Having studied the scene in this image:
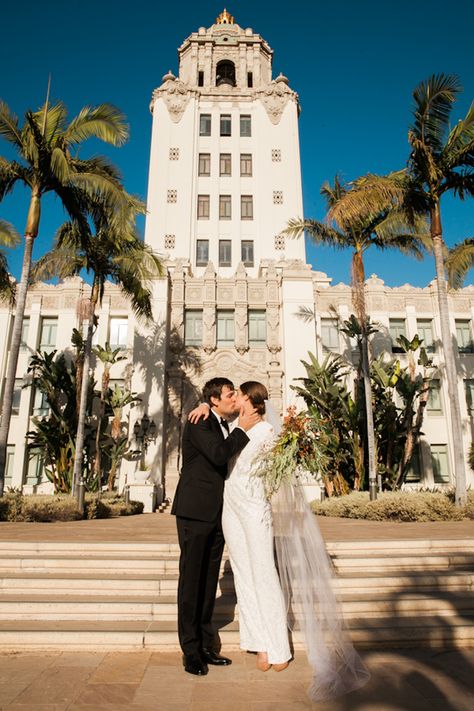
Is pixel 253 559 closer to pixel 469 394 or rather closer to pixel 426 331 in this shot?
→ pixel 469 394

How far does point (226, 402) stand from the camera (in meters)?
4.26

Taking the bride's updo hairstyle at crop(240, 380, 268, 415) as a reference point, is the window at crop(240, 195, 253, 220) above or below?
above

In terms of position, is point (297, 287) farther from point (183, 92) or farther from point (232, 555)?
point (232, 555)

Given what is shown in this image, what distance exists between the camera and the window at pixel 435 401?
24266 mm

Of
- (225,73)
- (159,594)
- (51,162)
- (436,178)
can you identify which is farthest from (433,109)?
(225,73)

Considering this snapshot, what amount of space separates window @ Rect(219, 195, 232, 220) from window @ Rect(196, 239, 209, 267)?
2.11m

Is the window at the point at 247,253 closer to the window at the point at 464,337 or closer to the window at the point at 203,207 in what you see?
the window at the point at 203,207

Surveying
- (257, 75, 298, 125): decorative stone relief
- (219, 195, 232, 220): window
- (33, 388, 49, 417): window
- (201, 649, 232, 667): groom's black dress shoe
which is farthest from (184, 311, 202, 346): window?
(201, 649, 232, 667): groom's black dress shoe

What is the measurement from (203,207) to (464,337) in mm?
17505

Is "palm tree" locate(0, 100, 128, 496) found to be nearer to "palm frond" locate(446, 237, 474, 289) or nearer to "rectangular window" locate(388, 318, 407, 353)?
"palm frond" locate(446, 237, 474, 289)

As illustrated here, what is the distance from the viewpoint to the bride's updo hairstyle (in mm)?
4191

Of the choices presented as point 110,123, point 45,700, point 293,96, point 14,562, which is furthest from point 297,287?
point 45,700

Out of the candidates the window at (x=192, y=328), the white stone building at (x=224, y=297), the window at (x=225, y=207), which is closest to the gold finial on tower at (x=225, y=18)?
the white stone building at (x=224, y=297)

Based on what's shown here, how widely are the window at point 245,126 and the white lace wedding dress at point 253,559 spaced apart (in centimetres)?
3199
